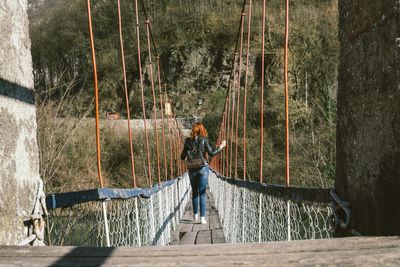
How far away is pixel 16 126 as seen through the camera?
3.38ft

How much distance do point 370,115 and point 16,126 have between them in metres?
0.77

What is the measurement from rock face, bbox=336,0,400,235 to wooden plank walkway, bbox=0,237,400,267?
0.28 feet

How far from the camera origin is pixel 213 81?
88.6 feet

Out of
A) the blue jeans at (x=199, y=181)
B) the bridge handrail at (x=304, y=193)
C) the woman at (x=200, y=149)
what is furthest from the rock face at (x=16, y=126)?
the blue jeans at (x=199, y=181)

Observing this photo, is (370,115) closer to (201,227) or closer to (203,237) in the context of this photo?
(203,237)

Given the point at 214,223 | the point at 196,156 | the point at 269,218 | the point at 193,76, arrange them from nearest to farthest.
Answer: the point at 269,218
the point at 196,156
the point at 214,223
the point at 193,76


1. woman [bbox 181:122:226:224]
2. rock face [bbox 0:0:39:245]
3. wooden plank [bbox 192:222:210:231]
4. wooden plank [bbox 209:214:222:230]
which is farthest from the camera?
wooden plank [bbox 209:214:222:230]

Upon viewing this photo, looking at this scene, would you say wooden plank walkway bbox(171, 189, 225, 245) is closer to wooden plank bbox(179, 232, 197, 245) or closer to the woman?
wooden plank bbox(179, 232, 197, 245)

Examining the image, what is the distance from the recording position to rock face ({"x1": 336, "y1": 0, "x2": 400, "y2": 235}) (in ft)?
2.50

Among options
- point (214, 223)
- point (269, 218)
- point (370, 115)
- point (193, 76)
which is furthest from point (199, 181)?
point (193, 76)

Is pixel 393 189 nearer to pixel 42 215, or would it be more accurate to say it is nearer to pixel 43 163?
pixel 42 215

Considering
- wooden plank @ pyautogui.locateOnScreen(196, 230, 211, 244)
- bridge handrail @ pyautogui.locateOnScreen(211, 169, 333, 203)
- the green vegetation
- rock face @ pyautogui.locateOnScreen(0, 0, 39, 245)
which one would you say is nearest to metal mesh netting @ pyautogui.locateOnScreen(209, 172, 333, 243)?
bridge handrail @ pyautogui.locateOnScreen(211, 169, 333, 203)

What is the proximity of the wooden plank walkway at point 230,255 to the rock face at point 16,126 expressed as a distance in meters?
0.18

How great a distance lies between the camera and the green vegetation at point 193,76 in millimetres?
7902
